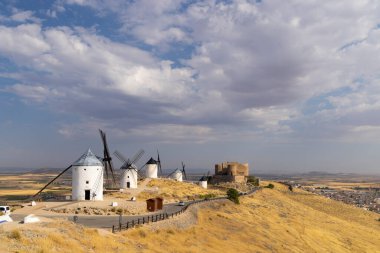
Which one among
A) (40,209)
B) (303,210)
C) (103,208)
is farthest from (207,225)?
(303,210)

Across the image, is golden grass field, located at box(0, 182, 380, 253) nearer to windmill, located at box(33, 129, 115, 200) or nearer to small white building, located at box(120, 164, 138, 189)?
windmill, located at box(33, 129, 115, 200)

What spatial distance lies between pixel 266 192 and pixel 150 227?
51578 millimetres

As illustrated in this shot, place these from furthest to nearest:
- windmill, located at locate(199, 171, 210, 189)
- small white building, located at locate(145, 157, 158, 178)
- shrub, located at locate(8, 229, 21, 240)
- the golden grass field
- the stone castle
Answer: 1. the stone castle
2. windmill, located at locate(199, 171, 210, 189)
3. small white building, located at locate(145, 157, 158, 178)
4. the golden grass field
5. shrub, located at locate(8, 229, 21, 240)

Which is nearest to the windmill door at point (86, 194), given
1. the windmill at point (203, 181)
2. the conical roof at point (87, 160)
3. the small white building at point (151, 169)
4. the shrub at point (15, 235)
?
the conical roof at point (87, 160)

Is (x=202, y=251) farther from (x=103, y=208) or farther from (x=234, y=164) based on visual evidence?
(x=234, y=164)

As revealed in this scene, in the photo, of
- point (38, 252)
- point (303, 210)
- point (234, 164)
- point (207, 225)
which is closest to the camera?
point (38, 252)

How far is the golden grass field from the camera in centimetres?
1983

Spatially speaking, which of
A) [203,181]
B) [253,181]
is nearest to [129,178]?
[203,181]

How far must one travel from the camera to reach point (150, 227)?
29.0m

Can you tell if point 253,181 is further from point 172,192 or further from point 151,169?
point 172,192

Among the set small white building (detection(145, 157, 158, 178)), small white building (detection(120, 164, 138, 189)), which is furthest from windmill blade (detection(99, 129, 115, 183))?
small white building (detection(145, 157, 158, 178))

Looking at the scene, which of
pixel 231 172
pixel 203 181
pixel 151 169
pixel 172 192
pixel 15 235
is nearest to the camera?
pixel 15 235

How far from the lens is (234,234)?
118ft

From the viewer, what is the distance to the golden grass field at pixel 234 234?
1983 cm
